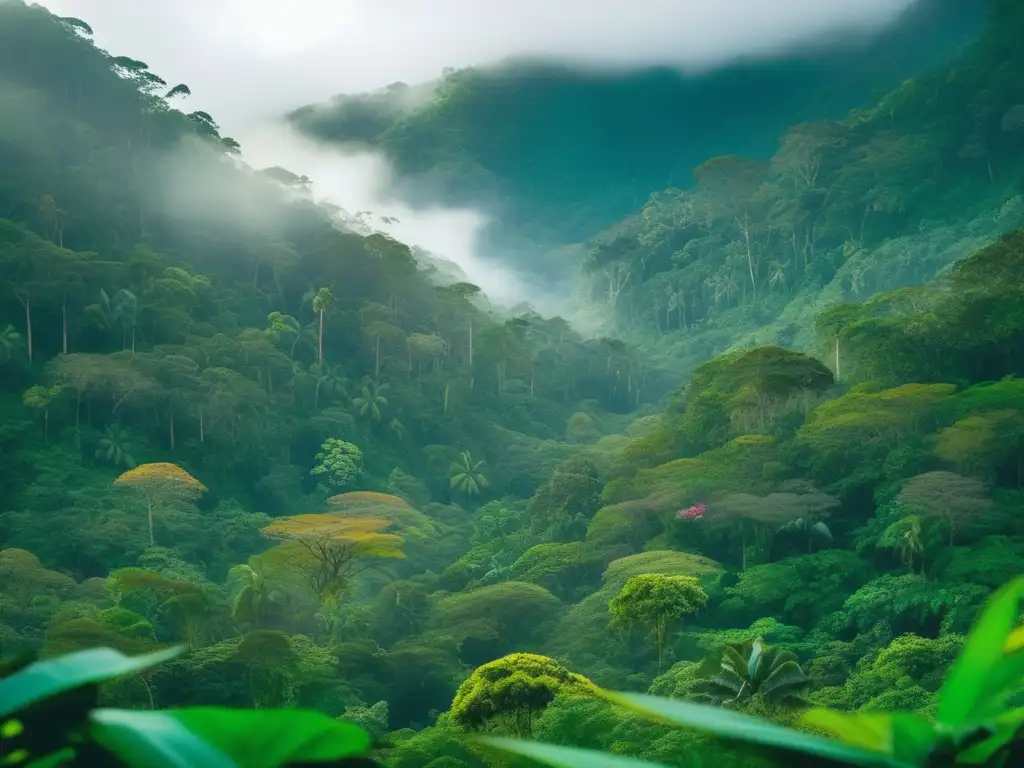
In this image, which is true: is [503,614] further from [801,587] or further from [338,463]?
[338,463]

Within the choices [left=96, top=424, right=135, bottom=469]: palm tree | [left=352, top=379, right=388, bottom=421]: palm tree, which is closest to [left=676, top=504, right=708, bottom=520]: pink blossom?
[left=96, top=424, right=135, bottom=469]: palm tree

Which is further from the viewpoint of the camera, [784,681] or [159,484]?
[159,484]

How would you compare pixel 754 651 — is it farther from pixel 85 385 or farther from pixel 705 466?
pixel 85 385

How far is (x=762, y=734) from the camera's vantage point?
44 cm

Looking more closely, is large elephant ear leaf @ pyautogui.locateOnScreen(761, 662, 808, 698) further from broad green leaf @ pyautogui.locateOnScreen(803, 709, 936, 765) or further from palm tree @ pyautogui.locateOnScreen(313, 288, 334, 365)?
palm tree @ pyautogui.locateOnScreen(313, 288, 334, 365)

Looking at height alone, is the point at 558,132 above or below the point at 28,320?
above

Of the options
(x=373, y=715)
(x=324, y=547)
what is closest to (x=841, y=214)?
(x=324, y=547)

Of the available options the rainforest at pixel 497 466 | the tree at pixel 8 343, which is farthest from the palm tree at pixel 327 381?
the tree at pixel 8 343

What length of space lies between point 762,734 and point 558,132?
316 feet

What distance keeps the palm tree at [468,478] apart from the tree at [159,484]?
1011 centimetres

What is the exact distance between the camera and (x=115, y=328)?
29078mm

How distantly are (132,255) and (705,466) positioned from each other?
20752mm

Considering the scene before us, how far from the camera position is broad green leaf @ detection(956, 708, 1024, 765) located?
1.54 ft

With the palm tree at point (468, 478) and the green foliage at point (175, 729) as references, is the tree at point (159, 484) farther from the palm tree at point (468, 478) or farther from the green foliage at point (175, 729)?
the green foliage at point (175, 729)
